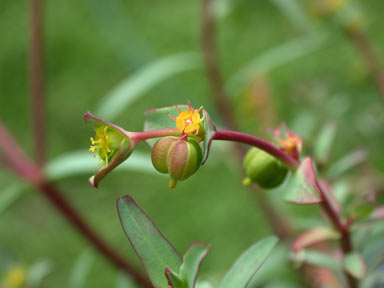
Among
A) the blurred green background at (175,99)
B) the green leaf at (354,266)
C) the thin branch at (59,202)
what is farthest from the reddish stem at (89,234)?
the green leaf at (354,266)

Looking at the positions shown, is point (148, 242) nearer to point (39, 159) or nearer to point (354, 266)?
point (354, 266)

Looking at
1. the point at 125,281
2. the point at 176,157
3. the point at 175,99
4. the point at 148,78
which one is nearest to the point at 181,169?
the point at 176,157

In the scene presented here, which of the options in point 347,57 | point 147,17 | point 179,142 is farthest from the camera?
point 147,17

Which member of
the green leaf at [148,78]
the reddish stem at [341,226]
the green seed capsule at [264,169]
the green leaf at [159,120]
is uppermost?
the green leaf at [148,78]

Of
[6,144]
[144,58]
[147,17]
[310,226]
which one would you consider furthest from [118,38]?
[147,17]

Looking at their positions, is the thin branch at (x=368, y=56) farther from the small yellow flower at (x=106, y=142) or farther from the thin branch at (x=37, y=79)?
the small yellow flower at (x=106, y=142)

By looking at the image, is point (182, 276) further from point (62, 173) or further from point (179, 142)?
point (62, 173)
